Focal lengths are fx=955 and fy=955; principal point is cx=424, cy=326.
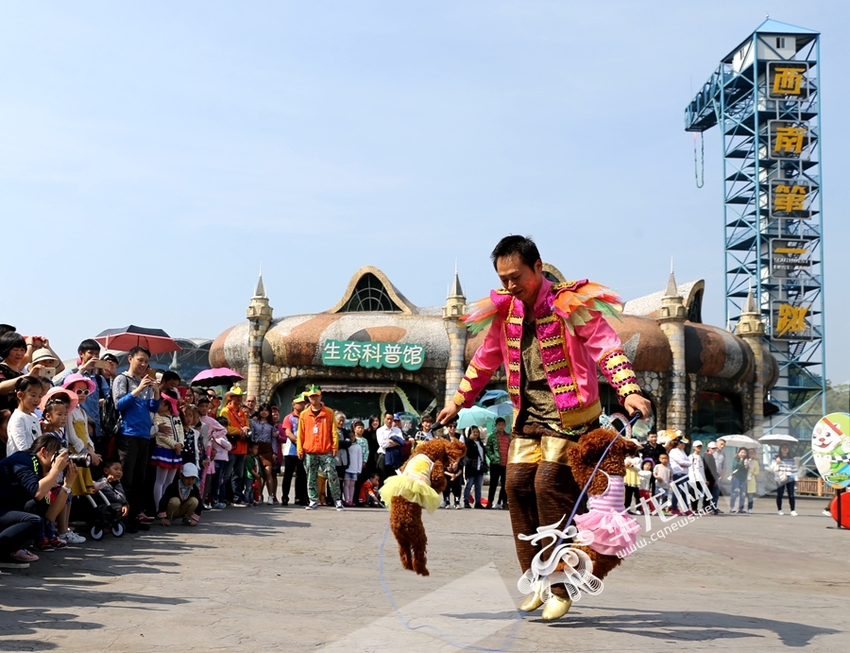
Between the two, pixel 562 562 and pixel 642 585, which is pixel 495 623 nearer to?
→ pixel 562 562

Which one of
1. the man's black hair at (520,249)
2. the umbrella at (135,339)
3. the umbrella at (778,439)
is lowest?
the umbrella at (778,439)

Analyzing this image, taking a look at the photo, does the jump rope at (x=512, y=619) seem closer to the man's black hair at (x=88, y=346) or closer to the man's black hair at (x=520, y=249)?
the man's black hair at (x=520, y=249)

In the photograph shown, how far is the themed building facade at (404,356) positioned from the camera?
33.4 metres

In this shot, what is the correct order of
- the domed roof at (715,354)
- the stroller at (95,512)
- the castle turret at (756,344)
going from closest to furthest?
the stroller at (95,512), the domed roof at (715,354), the castle turret at (756,344)

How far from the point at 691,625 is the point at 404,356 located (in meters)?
28.0

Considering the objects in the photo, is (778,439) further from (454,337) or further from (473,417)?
(454,337)

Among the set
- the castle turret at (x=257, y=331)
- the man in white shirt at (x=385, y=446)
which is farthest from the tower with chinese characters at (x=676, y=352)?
the man in white shirt at (x=385, y=446)

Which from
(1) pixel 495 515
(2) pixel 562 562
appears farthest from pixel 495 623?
(1) pixel 495 515

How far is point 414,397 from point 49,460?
26.7m

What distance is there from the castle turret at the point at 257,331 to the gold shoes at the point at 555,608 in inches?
1140

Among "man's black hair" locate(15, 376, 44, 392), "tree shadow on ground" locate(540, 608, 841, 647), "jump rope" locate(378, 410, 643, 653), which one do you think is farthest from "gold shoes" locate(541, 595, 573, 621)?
"man's black hair" locate(15, 376, 44, 392)

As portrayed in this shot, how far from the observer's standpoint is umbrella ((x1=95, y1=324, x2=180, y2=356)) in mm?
17703

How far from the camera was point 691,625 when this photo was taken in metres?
5.37

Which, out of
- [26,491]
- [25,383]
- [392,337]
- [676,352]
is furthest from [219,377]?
[676,352]
